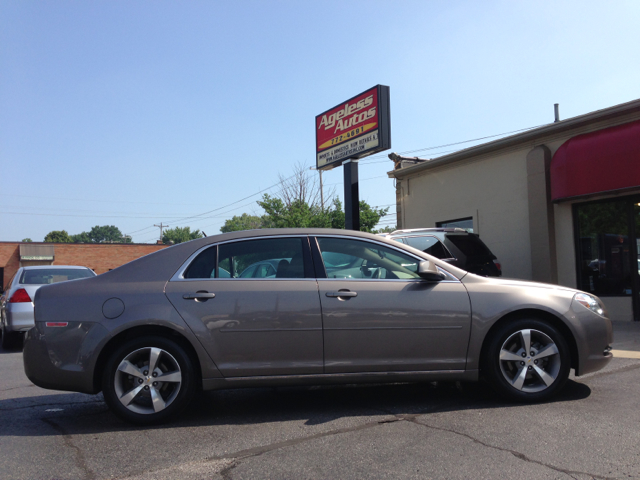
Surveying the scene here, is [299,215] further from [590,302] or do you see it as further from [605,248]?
[590,302]

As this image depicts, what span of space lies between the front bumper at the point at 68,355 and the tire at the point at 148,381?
154 mm

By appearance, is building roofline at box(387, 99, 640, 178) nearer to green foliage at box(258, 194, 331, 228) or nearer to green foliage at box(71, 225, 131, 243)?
green foliage at box(258, 194, 331, 228)

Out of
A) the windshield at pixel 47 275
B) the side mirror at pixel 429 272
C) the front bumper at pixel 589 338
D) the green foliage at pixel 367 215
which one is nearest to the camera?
the side mirror at pixel 429 272

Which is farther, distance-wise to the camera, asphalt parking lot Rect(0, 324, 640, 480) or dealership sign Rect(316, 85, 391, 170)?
dealership sign Rect(316, 85, 391, 170)

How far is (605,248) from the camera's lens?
468 inches

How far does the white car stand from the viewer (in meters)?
9.41

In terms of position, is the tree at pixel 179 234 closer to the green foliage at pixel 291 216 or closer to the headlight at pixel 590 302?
the green foliage at pixel 291 216

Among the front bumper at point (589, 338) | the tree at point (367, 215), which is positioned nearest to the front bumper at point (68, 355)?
the front bumper at point (589, 338)

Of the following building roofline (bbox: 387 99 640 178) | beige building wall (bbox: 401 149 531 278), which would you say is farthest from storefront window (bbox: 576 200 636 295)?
building roofline (bbox: 387 99 640 178)

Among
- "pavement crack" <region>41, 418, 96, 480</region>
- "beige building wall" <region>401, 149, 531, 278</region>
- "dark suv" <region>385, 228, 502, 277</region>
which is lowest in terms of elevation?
"pavement crack" <region>41, 418, 96, 480</region>

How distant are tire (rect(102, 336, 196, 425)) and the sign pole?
366 inches

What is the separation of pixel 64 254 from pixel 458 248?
43.9 metres

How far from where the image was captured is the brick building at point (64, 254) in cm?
4384

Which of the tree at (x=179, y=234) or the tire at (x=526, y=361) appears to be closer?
the tire at (x=526, y=361)
